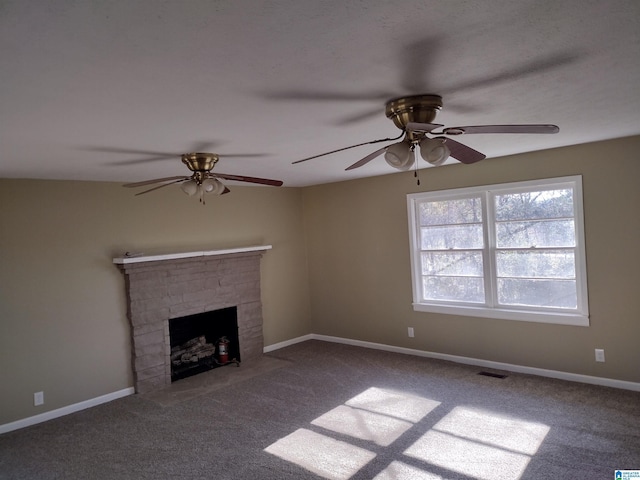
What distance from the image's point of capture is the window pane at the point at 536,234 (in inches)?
179

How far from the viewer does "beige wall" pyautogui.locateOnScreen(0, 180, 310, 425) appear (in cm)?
421

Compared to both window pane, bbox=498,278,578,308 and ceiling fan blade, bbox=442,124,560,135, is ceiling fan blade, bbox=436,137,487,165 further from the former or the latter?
window pane, bbox=498,278,578,308

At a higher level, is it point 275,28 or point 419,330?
point 275,28

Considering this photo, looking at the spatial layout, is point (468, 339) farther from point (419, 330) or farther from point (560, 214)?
point (560, 214)

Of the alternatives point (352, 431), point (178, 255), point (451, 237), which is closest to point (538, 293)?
point (451, 237)

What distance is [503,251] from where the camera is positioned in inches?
195

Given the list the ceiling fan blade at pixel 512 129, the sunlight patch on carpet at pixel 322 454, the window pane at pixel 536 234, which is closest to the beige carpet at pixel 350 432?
the sunlight patch on carpet at pixel 322 454

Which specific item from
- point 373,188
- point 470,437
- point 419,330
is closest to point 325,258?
point 373,188

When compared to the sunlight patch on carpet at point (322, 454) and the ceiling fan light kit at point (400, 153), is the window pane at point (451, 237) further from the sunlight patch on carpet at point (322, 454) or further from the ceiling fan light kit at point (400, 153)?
the ceiling fan light kit at point (400, 153)

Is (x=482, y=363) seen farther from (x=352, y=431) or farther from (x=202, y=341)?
(x=202, y=341)

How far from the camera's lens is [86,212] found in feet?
15.3

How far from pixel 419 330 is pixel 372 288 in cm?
85

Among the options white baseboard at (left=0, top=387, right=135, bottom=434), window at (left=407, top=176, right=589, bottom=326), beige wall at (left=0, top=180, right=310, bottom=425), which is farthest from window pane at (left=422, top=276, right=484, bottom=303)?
white baseboard at (left=0, top=387, right=135, bottom=434)

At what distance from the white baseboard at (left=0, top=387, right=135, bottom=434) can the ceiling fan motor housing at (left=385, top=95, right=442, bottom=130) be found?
418 centimetres
